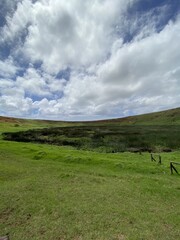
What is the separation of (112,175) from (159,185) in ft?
16.1

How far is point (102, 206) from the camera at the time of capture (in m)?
12.2

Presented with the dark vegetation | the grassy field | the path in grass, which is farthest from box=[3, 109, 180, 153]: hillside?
the grassy field

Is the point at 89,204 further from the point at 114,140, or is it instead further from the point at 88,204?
the point at 114,140

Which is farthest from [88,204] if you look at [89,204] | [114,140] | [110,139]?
[110,139]

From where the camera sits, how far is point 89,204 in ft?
40.9

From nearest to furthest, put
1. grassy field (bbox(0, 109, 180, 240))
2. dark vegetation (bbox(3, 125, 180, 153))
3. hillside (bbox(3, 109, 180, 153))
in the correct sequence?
grassy field (bbox(0, 109, 180, 240)) < dark vegetation (bbox(3, 125, 180, 153)) < hillside (bbox(3, 109, 180, 153))

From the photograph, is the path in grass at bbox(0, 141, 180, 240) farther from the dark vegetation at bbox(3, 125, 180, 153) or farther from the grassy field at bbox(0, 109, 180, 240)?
the dark vegetation at bbox(3, 125, 180, 153)

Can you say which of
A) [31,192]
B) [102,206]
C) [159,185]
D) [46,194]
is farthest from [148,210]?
[31,192]

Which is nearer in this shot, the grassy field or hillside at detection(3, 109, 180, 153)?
the grassy field

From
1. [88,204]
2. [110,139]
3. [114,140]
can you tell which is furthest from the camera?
[110,139]

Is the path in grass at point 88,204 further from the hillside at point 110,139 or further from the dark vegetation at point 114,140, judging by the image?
the dark vegetation at point 114,140

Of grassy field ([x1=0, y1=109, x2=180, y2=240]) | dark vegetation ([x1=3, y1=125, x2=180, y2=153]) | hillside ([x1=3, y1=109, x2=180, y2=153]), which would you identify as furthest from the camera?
hillside ([x1=3, y1=109, x2=180, y2=153])

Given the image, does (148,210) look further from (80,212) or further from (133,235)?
(80,212)

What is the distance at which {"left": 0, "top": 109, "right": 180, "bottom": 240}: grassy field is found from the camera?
31.1ft
